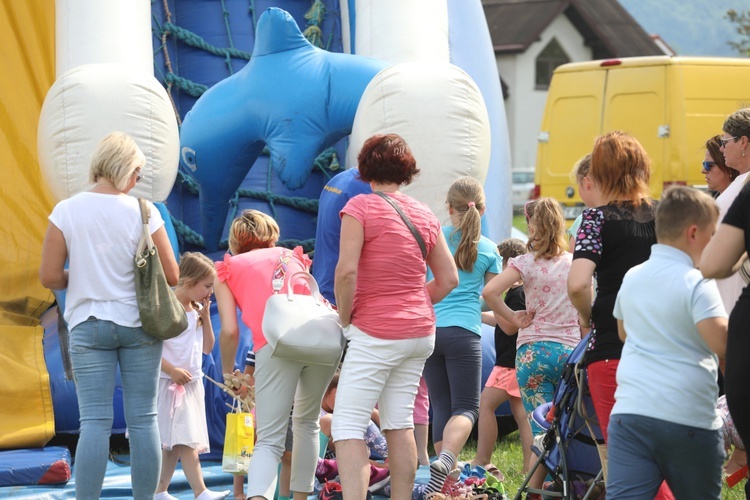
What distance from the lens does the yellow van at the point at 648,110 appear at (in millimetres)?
10828

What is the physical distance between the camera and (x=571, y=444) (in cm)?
432

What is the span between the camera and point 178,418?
4.93 m

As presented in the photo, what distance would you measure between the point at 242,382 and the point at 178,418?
335mm

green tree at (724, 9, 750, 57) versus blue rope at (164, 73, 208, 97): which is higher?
blue rope at (164, 73, 208, 97)

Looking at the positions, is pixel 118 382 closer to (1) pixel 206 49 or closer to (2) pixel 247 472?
(2) pixel 247 472

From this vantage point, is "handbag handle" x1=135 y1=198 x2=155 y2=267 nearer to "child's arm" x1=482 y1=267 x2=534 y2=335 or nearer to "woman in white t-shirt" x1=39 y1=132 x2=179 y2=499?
"woman in white t-shirt" x1=39 y1=132 x2=179 y2=499

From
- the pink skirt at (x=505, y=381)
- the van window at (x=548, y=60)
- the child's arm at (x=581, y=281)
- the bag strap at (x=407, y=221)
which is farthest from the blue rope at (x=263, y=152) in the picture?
the van window at (x=548, y=60)

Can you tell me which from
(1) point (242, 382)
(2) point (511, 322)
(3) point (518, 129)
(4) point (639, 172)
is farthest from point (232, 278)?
(3) point (518, 129)

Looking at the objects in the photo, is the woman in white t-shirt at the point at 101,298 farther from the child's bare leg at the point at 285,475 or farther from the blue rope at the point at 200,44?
the blue rope at the point at 200,44

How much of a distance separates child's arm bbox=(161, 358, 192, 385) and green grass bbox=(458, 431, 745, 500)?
1.37m

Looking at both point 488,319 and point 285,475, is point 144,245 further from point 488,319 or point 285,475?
point 488,319

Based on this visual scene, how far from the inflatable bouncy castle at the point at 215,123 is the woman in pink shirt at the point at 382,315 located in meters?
1.40

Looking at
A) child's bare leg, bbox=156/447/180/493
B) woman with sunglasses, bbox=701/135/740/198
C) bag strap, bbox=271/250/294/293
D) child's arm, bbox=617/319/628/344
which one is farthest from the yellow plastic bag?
woman with sunglasses, bbox=701/135/740/198

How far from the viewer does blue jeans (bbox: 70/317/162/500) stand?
162 inches
